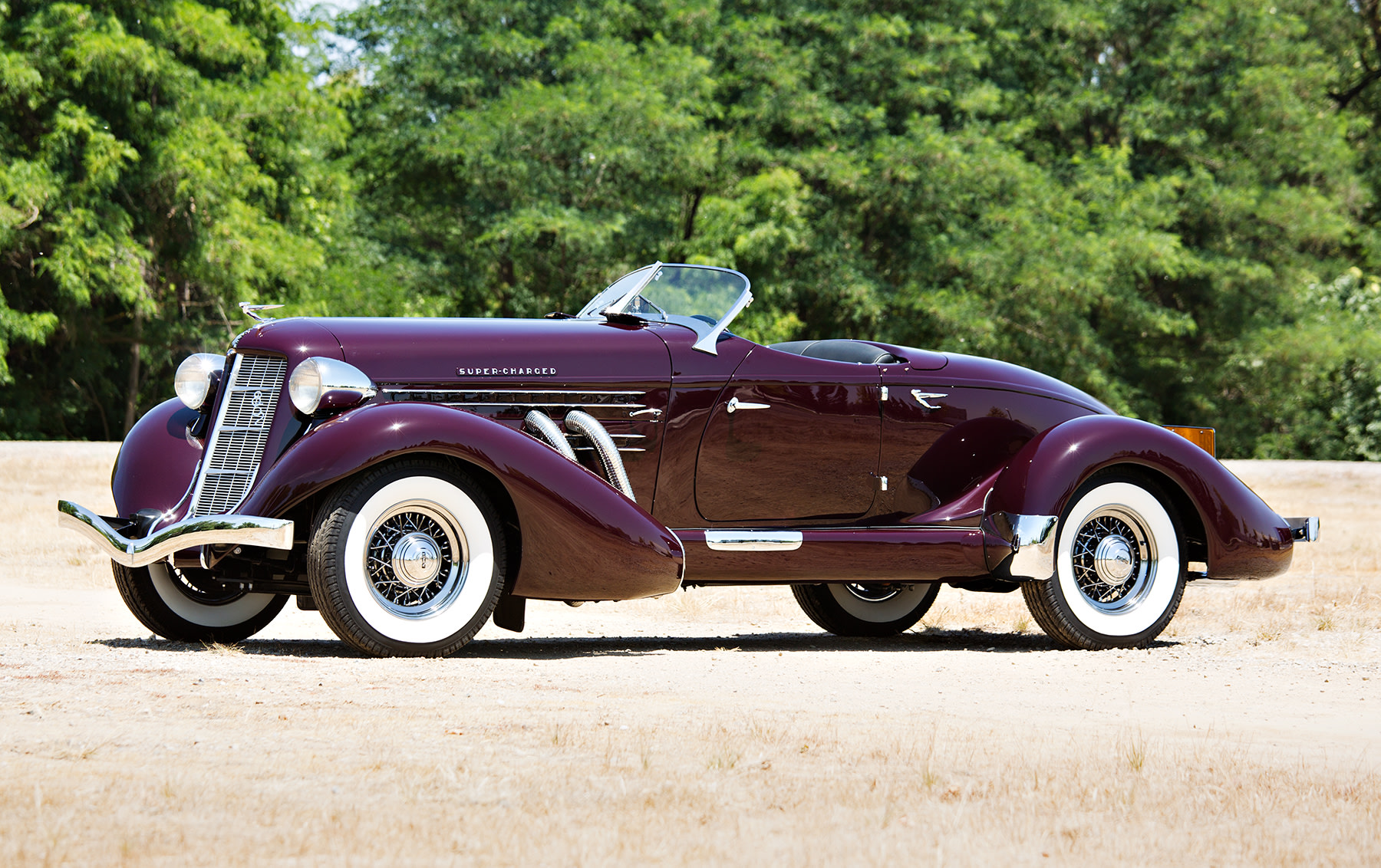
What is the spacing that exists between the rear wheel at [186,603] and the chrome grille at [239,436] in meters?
0.55

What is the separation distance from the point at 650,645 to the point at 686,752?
141 inches

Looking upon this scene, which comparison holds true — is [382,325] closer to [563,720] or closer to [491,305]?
[563,720]

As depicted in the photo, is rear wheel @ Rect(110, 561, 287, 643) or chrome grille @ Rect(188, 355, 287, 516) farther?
rear wheel @ Rect(110, 561, 287, 643)

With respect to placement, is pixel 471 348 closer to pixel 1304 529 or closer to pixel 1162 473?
pixel 1162 473

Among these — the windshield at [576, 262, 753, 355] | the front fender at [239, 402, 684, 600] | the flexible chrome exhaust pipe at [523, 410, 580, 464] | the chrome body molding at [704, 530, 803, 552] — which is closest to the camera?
the front fender at [239, 402, 684, 600]

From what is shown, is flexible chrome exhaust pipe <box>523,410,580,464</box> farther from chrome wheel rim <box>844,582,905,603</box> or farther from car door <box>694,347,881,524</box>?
chrome wheel rim <box>844,582,905,603</box>

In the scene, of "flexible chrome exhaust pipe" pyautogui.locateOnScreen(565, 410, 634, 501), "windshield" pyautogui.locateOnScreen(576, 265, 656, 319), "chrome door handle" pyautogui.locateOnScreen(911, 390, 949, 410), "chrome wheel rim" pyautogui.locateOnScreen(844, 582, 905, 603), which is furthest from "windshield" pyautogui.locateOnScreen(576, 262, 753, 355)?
"chrome wheel rim" pyautogui.locateOnScreen(844, 582, 905, 603)

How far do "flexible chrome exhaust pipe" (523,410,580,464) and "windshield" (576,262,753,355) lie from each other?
0.91m

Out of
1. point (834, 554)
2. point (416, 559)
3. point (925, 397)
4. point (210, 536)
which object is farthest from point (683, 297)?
point (210, 536)

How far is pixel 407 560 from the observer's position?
6.57 meters

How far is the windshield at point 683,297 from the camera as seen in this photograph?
7.80 metres

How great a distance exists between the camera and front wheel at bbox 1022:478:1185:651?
25.8 ft

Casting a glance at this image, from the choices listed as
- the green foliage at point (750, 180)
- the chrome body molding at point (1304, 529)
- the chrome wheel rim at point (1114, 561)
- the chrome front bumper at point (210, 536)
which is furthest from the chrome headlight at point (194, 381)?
the green foliage at point (750, 180)

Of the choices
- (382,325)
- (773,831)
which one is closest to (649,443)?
(382,325)
